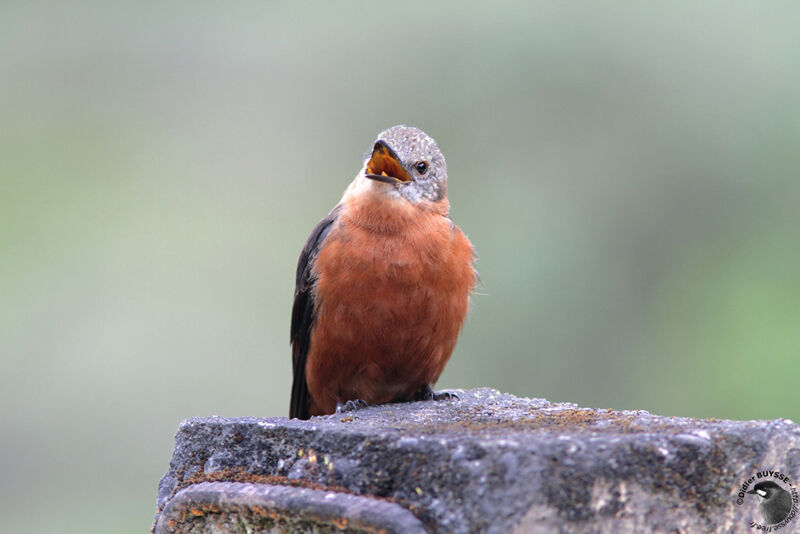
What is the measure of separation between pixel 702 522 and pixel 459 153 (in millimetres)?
7718

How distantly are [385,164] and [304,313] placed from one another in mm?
897

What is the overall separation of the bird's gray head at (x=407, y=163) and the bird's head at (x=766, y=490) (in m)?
2.74

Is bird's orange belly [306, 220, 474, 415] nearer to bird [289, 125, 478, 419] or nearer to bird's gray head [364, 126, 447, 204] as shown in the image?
bird [289, 125, 478, 419]

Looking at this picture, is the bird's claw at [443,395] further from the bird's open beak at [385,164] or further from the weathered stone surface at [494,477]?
the weathered stone surface at [494,477]

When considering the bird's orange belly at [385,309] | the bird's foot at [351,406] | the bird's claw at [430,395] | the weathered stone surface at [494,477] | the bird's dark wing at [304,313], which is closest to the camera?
the weathered stone surface at [494,477]

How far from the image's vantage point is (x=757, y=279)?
9836 mm

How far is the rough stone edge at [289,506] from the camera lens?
2686mm

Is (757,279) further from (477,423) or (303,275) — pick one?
(477,423)

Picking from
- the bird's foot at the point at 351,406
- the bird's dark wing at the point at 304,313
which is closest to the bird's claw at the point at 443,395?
the bird's foot at the point at 351,406

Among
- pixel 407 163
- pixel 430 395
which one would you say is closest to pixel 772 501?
pixel 430 395

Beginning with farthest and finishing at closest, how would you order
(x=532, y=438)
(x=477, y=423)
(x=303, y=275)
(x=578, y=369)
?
(x=578, y=369) < (x=303, y=275) < (x=477, y=423) < (x=532, y=438)

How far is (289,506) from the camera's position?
2875mm

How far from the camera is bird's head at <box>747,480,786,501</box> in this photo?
284 centimetres

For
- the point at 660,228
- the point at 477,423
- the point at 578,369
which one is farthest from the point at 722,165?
the point at 477,423
